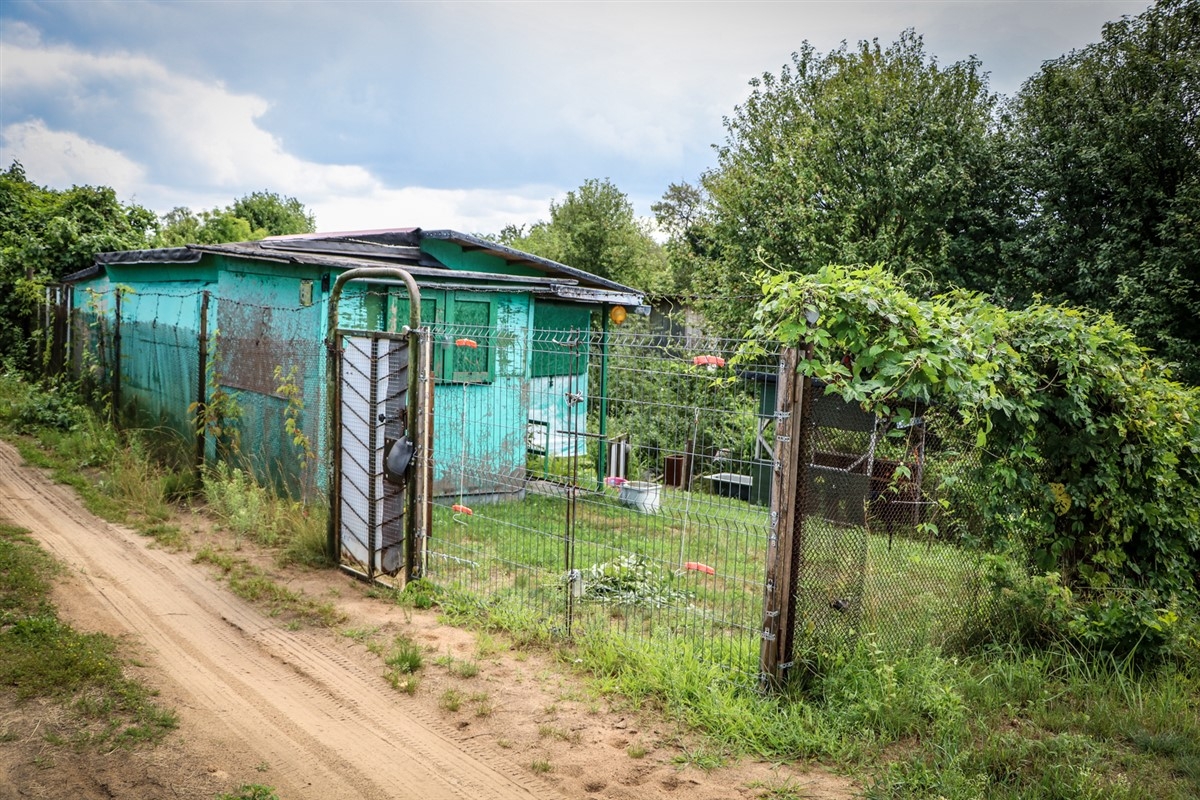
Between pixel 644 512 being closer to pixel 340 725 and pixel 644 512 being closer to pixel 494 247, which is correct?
pixel 340 725

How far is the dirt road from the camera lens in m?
4.21

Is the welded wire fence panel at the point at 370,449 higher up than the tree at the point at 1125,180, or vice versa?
the tree at the point at 1125,180

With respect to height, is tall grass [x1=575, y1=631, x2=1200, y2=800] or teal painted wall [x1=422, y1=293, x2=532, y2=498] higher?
teal painted wall [x1=422, y1=293, x2=532, y2=498]

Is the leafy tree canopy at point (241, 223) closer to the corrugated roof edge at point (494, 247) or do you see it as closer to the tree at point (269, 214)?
the tree at point (269, 214)

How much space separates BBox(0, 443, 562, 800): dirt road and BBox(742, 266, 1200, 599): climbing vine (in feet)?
9.03

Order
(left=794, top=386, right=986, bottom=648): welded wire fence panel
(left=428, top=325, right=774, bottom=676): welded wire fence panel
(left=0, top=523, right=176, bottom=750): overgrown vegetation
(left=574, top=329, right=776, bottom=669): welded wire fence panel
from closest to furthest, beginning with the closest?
(left=0, top=523, right=176, bottom=750): overgrown vegetation < (left=794, top=386, right=986, bottom=648): welded wire fence panel < (left=574, top=329, right=776, bottom=669): welded wire fence panel < (left=428, top=325, right=774, bottom=676): welded wire fence panel

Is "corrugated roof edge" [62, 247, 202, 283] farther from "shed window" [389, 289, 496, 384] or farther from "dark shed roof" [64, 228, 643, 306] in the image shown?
"shed window" [389, 289, 496, 384]

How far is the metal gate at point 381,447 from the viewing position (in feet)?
22.3

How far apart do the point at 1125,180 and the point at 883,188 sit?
4.59 metres

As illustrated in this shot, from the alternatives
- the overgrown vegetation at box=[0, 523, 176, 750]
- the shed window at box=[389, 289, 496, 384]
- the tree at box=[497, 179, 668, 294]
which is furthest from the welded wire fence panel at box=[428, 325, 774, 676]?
the tree at box=[497, 179, 668, 294]

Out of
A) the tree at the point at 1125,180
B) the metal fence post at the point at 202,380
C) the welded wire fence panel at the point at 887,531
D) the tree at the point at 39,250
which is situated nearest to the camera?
the welded wire fence panel at the point at 887,531

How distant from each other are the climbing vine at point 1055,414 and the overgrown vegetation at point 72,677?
12.8ft

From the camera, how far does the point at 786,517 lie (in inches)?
186

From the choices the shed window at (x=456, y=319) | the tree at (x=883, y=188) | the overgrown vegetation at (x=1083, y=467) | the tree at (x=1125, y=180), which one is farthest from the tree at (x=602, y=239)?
the overgrown vegetation at (x=1083, y=467)
